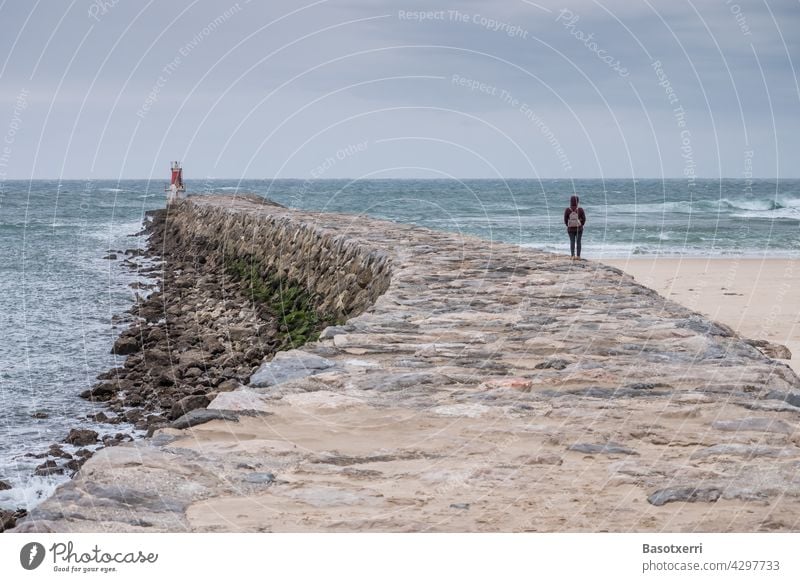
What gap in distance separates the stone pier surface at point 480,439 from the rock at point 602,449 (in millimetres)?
21

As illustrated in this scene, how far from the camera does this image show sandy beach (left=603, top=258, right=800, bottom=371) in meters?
14.9

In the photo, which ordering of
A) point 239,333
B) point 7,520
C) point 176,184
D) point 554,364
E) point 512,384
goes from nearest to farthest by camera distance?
point 512,384 → point 554,364 → point 7,520 → point 239,333 → point 176,184

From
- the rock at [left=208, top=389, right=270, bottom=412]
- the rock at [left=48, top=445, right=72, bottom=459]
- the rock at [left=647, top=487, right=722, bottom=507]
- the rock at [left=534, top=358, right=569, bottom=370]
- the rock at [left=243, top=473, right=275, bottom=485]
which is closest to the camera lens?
the rock at [left=647, top=487, right=722, bottom=507]

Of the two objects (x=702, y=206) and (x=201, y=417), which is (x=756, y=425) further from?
(x=702, y=206)

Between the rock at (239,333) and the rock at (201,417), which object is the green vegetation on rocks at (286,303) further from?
the rock at (201,417)

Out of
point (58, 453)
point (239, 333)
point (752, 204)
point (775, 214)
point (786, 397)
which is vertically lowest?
point (58, 453)

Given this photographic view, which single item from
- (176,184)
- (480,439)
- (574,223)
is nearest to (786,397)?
(480,439)

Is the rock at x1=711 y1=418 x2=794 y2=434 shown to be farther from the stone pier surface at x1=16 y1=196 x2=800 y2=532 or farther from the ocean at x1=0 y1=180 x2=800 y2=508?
the ocean at x1=0 y1=180 x2=800 y2=508

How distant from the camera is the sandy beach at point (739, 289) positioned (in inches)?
588

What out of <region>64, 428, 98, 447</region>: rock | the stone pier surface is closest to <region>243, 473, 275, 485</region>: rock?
the stone pier surface

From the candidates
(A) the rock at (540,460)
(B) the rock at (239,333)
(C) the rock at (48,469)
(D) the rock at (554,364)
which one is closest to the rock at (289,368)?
(D) the rock at (554,364)

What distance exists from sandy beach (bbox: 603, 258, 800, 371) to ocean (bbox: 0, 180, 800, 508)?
10.5 feet

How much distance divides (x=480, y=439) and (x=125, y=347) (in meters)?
10.4

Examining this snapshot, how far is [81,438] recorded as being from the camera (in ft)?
32.2
